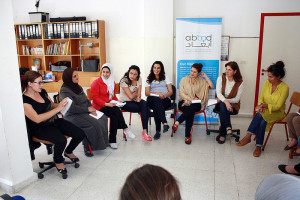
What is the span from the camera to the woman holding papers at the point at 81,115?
10.3 ft

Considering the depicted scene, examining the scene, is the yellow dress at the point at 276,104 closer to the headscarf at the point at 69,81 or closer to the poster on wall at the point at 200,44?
the poster on wall at the point at 200,44

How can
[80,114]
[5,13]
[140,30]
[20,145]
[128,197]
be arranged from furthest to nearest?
[140,30] → [80,114] → [20,145] → [5,13] → [128,197]

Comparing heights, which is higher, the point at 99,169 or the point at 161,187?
the point at 161,187

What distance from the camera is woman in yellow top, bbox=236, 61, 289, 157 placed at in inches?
131

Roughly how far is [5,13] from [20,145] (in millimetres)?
1230

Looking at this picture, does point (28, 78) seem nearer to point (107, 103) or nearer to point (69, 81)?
point (69, 81)

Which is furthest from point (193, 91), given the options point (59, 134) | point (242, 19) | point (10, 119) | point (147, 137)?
point (10, 119)

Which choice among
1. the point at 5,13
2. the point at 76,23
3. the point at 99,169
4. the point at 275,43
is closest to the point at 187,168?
the point at 99,169

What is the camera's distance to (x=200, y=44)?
171 inches

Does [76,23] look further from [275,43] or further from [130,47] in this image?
[275,43]

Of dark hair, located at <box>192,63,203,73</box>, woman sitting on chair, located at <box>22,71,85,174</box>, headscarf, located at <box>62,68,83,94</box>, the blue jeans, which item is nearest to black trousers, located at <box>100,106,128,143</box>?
headscarf, located at <box>62,68,83,94</box>

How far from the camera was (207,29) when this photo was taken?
431cm

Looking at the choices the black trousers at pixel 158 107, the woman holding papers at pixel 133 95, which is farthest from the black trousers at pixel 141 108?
the black trousers at pixel 158 107

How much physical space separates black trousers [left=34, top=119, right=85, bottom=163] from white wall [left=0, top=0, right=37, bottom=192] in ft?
0.62
